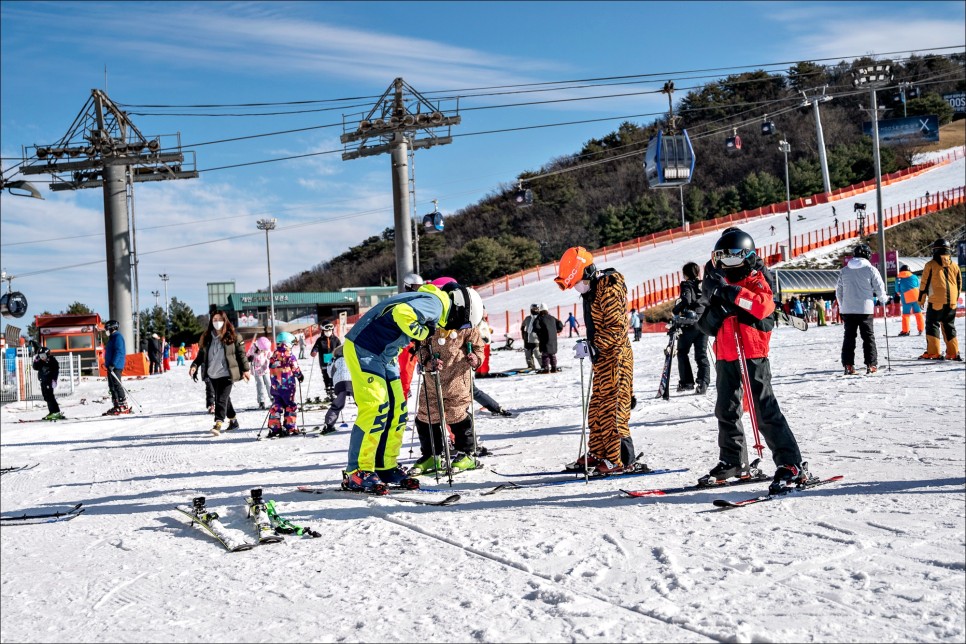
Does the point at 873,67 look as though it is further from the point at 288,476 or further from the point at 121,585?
the point at 121,585

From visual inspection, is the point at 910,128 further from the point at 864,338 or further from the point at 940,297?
the point at 864,338

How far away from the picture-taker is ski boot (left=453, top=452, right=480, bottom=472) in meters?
6.96

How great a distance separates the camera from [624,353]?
6215 millimetres

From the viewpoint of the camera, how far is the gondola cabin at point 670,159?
2342 cm

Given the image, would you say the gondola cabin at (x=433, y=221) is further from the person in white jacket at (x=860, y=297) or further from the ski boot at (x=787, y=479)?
the ski boot at (x=787, y=479)

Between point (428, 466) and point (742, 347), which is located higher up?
point (742, 347)

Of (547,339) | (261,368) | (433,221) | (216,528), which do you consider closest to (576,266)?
(216,528)

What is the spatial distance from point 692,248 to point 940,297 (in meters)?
42.5

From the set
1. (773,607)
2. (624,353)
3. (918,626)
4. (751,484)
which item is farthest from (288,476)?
(918,626)

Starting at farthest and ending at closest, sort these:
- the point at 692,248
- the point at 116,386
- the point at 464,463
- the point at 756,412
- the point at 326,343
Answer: the point at 692,248, the point at 116,386, the point at 326,343, the point at 464,463, the point at 756,412

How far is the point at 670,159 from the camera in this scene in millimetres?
23469

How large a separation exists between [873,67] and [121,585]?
98.4 feet

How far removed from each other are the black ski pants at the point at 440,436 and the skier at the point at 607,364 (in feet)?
4.45

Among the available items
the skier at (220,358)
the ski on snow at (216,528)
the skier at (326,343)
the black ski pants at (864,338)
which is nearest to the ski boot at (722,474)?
the ski on snow at (216,528)
